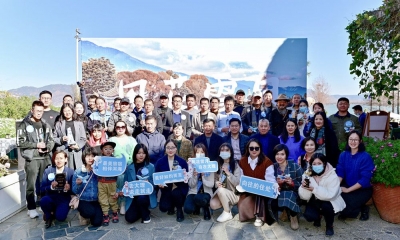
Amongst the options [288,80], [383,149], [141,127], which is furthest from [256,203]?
[288,80]

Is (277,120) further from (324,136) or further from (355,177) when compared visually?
(355,177)

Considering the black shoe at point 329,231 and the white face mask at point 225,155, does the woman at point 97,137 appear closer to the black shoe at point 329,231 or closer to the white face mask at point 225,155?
the white face mask at point 225,155

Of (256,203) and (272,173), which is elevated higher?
(272,173)

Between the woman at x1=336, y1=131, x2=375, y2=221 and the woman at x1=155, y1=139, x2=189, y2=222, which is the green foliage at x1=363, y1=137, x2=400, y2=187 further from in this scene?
the woman at x1=155, y1=139, x2=189, y2=222

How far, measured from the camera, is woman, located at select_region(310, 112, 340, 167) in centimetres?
468

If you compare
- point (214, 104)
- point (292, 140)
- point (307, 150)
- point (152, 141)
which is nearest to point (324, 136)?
point (292, 140)

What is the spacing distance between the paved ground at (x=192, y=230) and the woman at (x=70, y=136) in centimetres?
106

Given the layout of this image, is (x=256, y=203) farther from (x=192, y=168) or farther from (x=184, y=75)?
(x=184, y=75)

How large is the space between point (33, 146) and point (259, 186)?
354 cm

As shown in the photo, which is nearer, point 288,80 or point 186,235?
point 186,235

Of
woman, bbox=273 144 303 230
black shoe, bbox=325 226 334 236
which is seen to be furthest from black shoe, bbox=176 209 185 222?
black shoe, bbox=325 226 334 236

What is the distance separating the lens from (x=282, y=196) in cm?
379

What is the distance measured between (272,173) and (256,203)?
0.50 meters

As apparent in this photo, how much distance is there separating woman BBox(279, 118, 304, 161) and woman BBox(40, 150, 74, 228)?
3.46 metres
